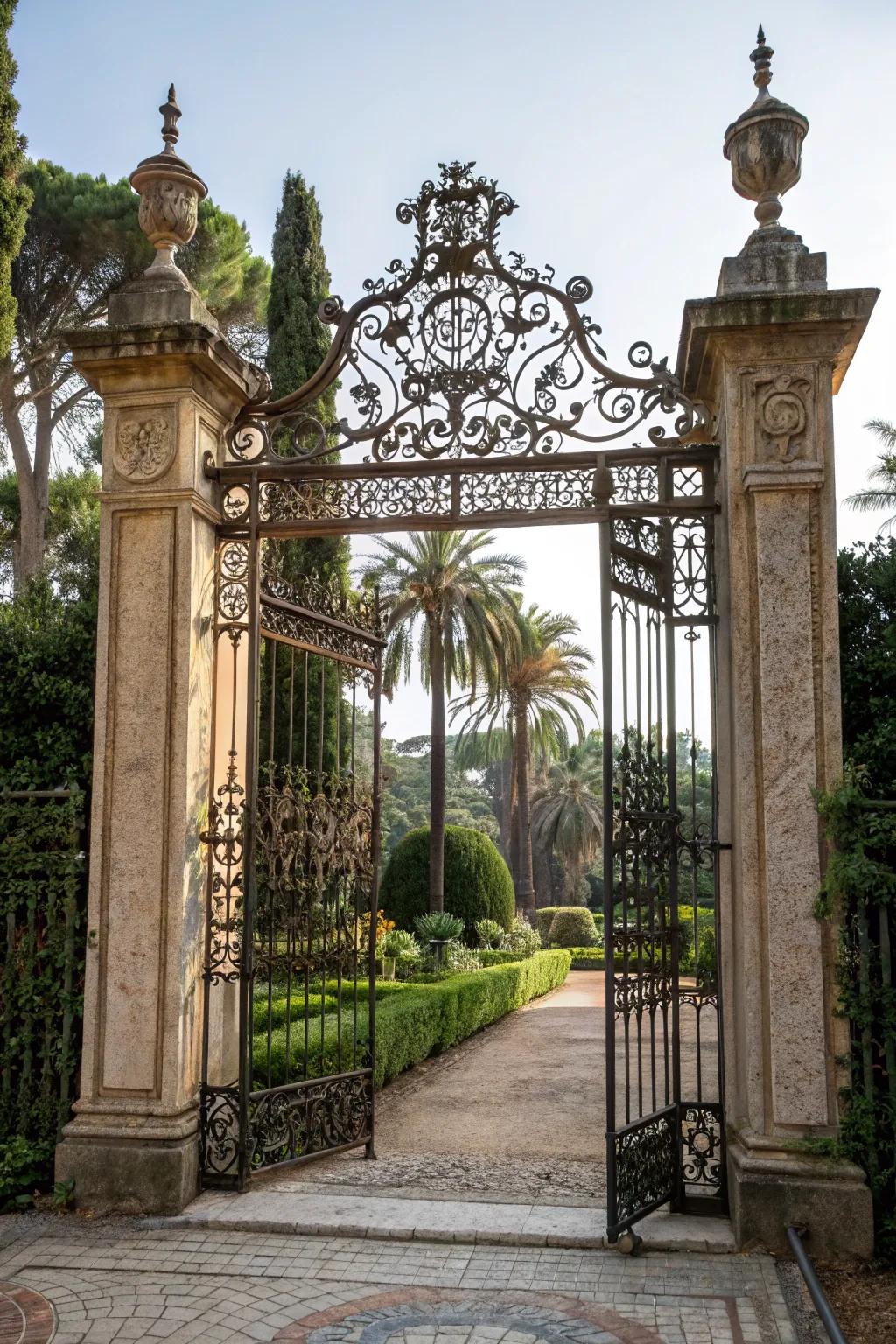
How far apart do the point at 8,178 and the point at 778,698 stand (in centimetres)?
1253

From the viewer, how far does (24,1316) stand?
4.36m

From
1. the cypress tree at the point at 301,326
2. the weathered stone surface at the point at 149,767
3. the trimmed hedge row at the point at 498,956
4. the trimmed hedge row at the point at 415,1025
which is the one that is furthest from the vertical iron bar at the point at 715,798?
the trimmed hedge row at the point at 498,956

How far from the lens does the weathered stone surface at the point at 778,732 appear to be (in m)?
5.11

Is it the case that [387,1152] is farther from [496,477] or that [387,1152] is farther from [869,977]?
[496,477]

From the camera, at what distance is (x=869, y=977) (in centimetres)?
517

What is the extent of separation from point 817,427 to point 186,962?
4067 millimetres

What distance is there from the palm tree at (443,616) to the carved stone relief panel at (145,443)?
15908mm

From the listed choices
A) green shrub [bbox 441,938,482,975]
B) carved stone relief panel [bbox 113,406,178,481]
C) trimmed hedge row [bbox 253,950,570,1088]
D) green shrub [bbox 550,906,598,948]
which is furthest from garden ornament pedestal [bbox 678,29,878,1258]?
green shrub [bbox 550,906,598,948]

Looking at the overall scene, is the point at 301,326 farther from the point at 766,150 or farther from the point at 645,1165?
the point at 645,1165

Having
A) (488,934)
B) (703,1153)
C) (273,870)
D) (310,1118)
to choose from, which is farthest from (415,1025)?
(488,934)

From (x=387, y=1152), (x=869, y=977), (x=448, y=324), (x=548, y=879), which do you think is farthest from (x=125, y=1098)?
(x=548, y=879)

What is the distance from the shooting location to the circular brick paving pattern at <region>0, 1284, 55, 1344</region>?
4.16 m

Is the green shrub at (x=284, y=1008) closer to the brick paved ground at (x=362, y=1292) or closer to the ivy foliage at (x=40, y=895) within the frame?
the ivy foliage at (x=40, y=895)

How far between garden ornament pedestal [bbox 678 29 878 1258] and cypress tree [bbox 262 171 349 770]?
11796 millimetres
